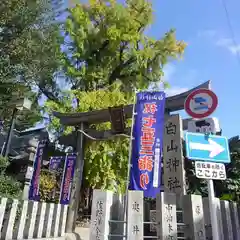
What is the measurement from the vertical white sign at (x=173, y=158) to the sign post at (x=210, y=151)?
5.15ft

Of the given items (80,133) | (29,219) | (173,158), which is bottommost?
(29,219)

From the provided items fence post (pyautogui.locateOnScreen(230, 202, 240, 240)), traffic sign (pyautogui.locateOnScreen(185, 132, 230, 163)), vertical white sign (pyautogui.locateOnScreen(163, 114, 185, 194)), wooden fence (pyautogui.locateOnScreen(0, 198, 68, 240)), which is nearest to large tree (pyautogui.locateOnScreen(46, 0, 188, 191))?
A: wooden fence (pyautogui.locateOnScreen(0, 198, 68, 240))

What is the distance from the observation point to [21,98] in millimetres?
8055

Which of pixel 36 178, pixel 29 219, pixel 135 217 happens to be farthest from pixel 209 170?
pixel 36 178

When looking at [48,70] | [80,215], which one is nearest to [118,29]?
[48,70]

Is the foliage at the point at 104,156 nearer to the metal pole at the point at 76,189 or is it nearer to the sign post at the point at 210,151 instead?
the metal pole at the point at 76,189

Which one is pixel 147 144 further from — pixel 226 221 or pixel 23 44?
pixel 23 44

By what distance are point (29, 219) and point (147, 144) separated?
10.4 feet

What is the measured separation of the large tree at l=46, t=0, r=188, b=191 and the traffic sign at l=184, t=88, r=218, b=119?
8.13 metres

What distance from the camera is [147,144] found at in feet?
20.6

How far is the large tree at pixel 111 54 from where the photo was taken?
1332 centimetres

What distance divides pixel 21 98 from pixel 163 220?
5.72m

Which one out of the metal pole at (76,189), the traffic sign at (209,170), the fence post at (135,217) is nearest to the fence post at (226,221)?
the traffic sign at (209,170)

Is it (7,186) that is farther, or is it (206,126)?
(7,186)
